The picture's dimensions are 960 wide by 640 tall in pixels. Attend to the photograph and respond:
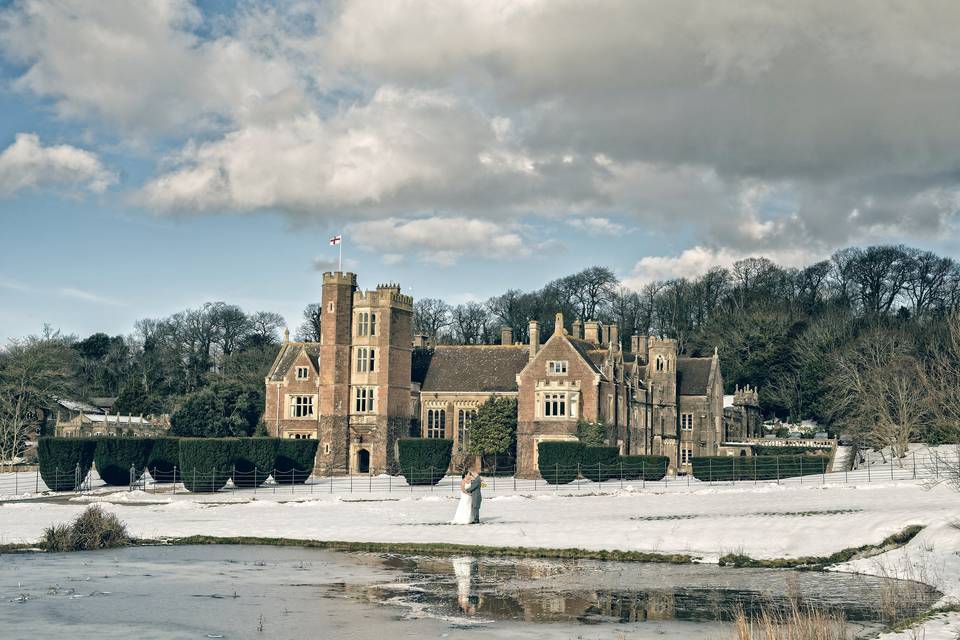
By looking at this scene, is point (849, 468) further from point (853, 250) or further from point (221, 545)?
point (853, 250)

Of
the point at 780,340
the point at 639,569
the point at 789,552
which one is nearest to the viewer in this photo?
the point at 639,569

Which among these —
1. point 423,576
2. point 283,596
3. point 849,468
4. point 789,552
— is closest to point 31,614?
point 283,596

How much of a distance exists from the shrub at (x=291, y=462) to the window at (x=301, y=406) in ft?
52.0

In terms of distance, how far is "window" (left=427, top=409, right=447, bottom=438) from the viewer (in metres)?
69.2

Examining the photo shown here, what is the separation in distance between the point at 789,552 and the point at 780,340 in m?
67.4

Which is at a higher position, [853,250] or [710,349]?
[853,250]

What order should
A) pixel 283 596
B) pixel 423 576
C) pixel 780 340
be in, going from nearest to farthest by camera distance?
pixel 283 596 < pixel 423 576 < pixel 780 340

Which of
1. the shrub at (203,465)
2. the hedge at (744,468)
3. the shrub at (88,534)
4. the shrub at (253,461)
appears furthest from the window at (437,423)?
the shrub at (88,534)

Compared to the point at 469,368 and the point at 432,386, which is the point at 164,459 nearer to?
the point at 432,386

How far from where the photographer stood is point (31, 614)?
1797 centimetres

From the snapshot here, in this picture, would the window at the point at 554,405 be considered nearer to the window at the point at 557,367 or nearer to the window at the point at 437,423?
the window at the point at 557,367

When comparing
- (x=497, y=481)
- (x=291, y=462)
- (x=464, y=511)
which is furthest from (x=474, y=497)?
(x=291, y=462)

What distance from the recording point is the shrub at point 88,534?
95.4 ft

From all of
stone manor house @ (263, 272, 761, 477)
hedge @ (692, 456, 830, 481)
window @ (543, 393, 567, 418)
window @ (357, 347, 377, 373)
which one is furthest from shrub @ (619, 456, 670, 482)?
window @ (357, 347, 377, 373)
